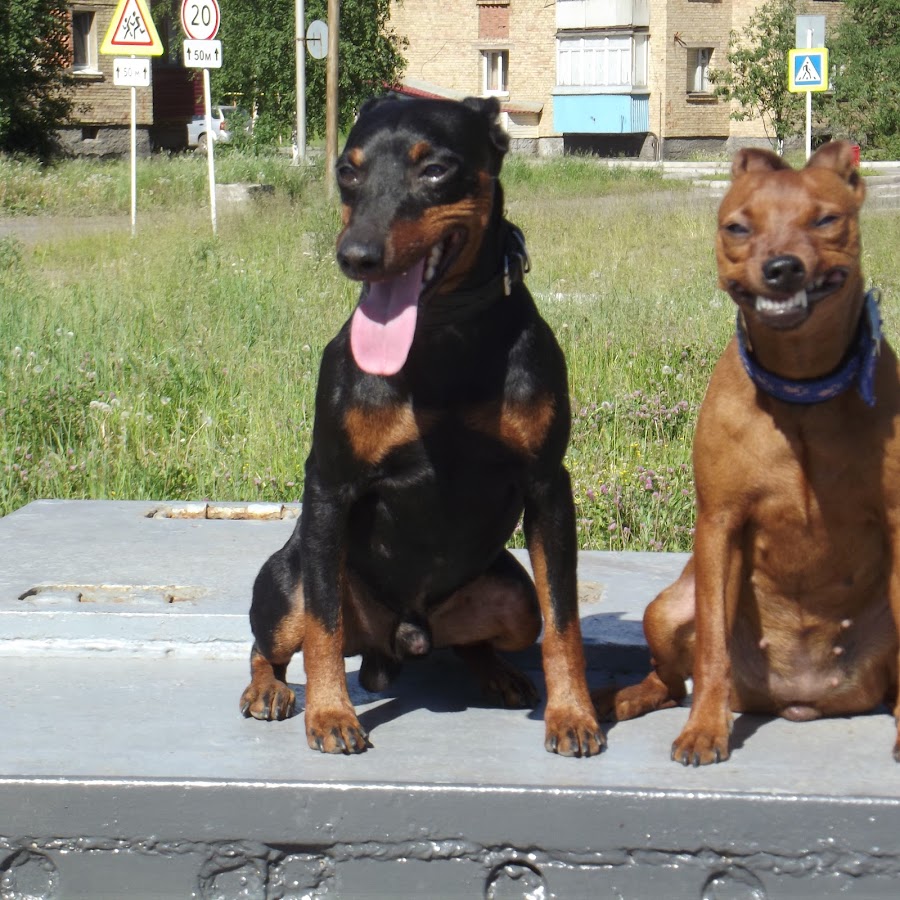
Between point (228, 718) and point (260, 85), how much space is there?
31318mm

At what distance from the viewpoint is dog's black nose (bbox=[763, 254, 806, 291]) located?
266 centimetres

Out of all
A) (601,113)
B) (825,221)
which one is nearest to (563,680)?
(825,221)

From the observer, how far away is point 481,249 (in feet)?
10.2

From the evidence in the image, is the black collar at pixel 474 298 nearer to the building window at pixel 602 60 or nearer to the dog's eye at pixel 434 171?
the dog's eye at pixel 434 171

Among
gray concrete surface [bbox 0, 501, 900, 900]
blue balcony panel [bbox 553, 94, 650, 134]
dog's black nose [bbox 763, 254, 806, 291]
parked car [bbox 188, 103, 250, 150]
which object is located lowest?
gray concrete surface [bbox 0, 501, 900, 900]

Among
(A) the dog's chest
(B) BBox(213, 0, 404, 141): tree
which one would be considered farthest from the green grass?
(B) BBox(213, 0, 404, 141): tree

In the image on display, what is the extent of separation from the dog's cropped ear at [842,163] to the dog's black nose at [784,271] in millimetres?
346

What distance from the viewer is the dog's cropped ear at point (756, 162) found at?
2.94 metres

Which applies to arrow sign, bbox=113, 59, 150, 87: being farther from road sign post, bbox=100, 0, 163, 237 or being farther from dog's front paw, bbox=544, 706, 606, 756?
dog's front paw, bbox=544, 706, 606, 756

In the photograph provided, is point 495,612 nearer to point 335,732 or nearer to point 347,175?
point 335,732

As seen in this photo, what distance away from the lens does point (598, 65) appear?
4347cm

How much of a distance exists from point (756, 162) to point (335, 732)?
1.62 m

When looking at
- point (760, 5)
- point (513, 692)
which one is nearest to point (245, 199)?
point (513, 692)

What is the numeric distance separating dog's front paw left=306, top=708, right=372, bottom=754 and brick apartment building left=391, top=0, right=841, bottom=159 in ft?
130
